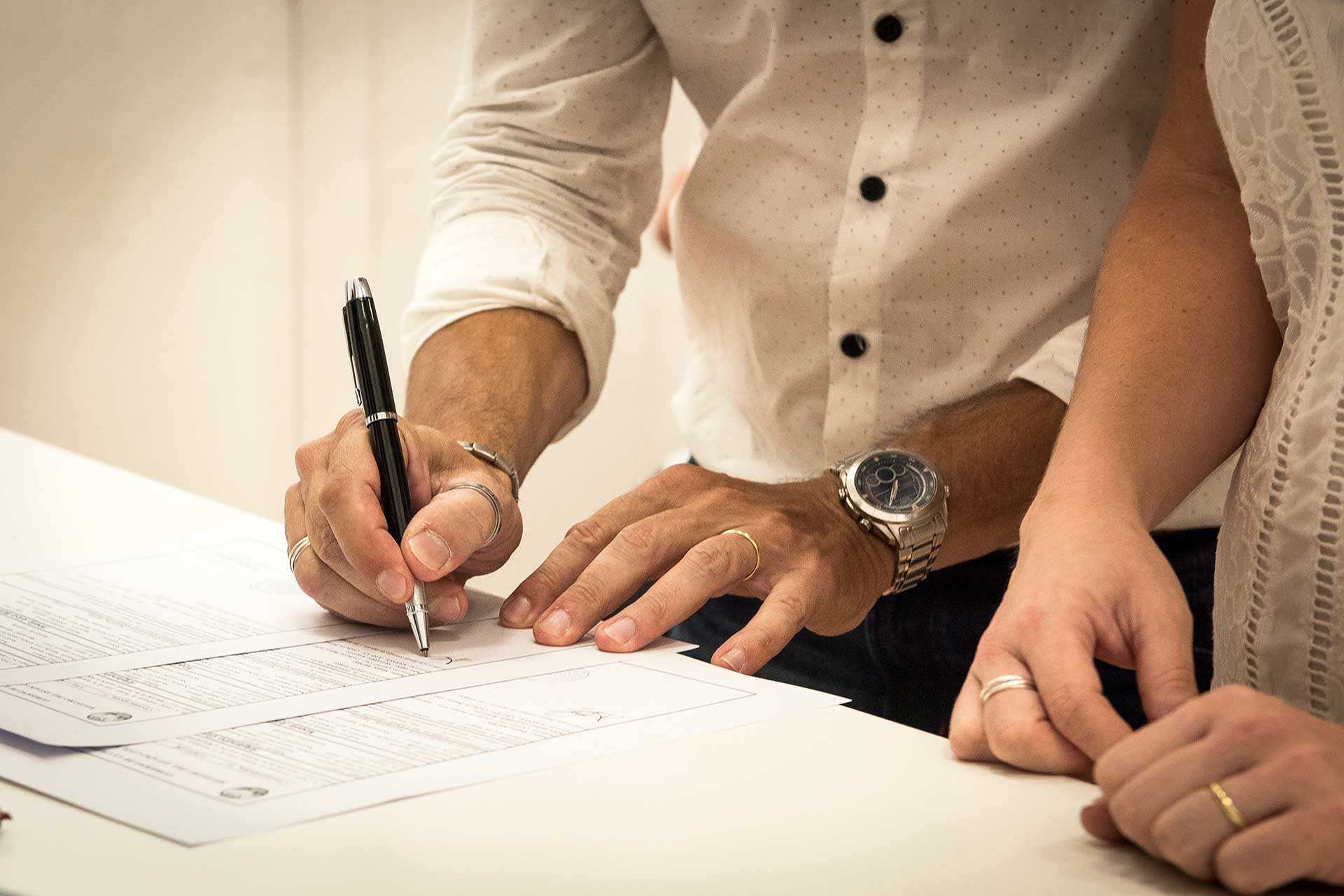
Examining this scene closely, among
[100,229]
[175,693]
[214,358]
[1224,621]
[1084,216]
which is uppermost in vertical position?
[100,229]

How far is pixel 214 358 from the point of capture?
2742mm

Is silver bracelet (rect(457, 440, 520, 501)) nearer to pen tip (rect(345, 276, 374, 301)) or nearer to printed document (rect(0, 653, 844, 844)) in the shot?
pen tip (rect(345, 276, 374, 301))

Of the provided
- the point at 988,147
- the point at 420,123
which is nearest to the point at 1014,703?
the point at 988,147

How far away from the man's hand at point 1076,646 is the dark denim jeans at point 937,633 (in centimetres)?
46

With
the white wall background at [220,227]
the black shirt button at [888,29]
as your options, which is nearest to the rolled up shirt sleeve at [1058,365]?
the black shirt button at [888,29]

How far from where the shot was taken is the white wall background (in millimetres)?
2494

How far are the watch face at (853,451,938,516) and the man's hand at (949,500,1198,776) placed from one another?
1.00 feet

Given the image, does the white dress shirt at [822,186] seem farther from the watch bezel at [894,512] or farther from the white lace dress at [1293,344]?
the white lace dress at [1293,344]

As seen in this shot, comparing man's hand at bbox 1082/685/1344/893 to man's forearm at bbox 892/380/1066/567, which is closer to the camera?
man's hand at bbox 1082/685/1344/893

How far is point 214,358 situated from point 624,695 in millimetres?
2351

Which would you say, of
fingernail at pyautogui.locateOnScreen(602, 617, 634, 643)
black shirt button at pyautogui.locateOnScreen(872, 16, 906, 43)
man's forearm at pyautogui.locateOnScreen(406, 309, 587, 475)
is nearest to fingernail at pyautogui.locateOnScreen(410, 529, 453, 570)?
fingernail at pyautogui.locateOnScreen(602, 617, 634, 643)

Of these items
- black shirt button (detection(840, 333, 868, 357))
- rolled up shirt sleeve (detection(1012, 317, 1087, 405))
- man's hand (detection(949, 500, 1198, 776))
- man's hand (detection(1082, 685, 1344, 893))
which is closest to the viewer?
man's hand (detection(1082, 685, 1344, 893))

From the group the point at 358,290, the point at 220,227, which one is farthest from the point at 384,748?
A: the point at 220,227

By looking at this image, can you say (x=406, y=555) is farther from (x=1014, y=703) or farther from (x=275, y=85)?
(x=275, y=85)
